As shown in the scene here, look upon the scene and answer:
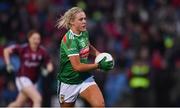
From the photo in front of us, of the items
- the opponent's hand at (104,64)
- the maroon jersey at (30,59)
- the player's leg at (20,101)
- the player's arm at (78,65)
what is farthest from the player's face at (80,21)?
the player's leg at (20,101)

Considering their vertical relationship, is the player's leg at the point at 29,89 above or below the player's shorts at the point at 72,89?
below

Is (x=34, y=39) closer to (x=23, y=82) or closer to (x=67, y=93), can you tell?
(x=23, y=82)

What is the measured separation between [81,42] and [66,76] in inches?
22.9

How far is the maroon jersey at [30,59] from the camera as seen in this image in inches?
602

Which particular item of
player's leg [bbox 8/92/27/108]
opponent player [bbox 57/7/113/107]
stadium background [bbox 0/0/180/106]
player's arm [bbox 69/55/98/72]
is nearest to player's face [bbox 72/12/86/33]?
opponent player [bbox 57/7/113/107]

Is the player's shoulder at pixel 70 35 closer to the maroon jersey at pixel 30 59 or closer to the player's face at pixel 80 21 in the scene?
the player's face at pixel 80 21

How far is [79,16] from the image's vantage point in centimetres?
1152

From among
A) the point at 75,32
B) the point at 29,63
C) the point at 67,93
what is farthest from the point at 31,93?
the point at 75,32

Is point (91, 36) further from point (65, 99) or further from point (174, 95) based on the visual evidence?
point (65, 99)

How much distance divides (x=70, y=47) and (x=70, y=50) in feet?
0.17

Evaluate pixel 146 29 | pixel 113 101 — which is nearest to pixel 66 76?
pixel 113 101

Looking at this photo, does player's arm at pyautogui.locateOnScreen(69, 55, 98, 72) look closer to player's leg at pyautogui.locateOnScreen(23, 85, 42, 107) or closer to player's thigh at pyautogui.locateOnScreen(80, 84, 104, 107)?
player's thigh at pyautogui.locateOnScreen(80, 84, 104, 107)

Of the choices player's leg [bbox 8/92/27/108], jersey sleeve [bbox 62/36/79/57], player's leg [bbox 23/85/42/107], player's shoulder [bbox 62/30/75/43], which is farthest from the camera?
player's leg [bbox 8/92/27/108]

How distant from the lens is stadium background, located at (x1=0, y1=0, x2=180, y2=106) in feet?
62.2
